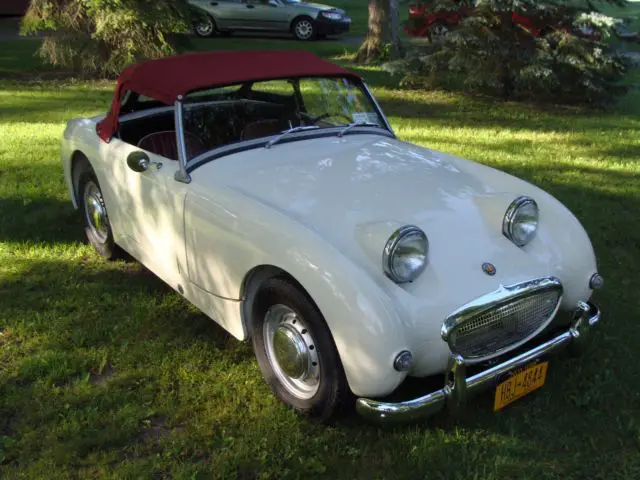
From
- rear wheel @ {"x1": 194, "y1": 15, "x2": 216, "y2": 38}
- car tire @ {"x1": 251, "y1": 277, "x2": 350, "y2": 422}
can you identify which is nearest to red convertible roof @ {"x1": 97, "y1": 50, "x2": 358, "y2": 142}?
car tire @ {"x1": 251, "y1": 277, "x2": 350, "y2": 422}

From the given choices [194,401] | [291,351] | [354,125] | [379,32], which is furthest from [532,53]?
[194,401]

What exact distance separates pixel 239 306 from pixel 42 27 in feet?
34.0

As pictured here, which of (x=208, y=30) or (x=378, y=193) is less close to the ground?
(x=378, y=193)

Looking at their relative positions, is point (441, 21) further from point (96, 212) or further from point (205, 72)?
point (96, 212)

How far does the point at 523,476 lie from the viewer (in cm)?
257

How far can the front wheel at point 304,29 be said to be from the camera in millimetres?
17391

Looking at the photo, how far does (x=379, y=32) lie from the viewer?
13.5 m

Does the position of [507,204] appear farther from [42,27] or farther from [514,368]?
[42,27]

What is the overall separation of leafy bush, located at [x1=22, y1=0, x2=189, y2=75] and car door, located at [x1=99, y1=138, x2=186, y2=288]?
7.56 meters

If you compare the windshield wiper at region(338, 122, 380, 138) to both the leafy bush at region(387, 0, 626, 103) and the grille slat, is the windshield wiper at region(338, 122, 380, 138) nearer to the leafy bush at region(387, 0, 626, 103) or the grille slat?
the grille slat

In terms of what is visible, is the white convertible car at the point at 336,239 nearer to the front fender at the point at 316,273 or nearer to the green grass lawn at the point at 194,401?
the front fender at the point at 316,273

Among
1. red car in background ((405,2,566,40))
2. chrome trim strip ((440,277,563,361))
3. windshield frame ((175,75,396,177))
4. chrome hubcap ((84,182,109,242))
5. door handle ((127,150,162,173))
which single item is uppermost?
red car in background ((405,2,566,40))

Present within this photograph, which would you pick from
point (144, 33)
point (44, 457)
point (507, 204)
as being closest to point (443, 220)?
point (507, 204)

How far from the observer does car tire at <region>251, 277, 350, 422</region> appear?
2.63m
